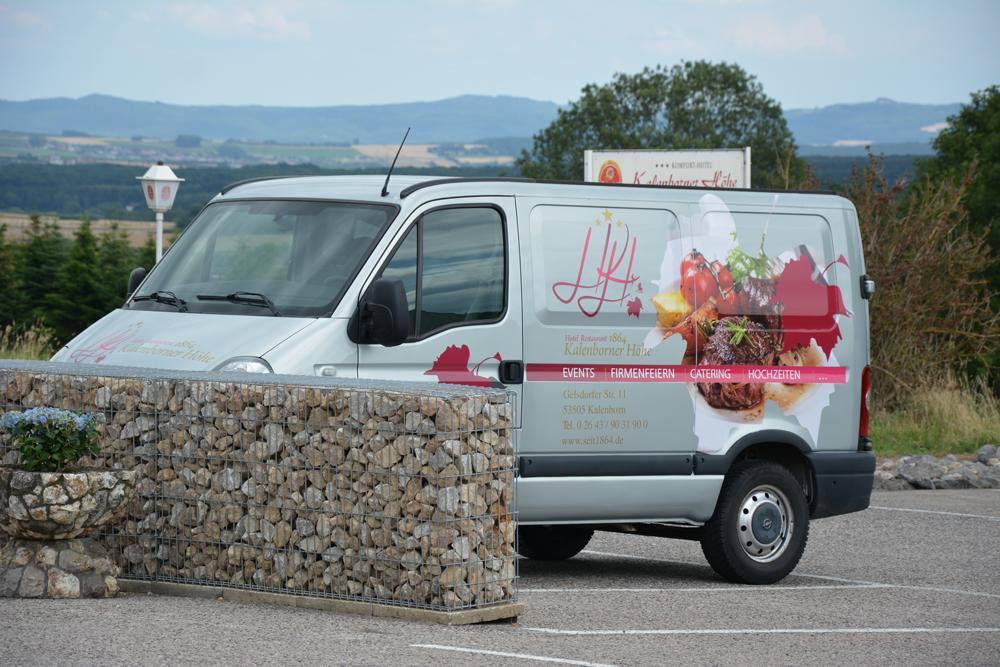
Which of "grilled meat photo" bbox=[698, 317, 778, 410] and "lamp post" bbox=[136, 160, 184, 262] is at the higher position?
"lamp post" bbox=[136, 160, 184, 262]

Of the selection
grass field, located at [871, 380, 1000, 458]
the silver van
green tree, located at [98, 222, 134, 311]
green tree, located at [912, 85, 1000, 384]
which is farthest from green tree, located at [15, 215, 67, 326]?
the silver van

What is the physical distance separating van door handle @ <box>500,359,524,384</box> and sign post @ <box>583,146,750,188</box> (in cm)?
1447

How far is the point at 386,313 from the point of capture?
858 centimetres

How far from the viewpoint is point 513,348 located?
9.19 metres

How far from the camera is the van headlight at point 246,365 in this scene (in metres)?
8.56

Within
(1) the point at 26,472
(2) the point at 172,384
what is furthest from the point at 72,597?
(2) the point at 172,384

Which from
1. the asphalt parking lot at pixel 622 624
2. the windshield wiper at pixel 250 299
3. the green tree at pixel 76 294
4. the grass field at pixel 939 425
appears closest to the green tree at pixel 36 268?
the green tree at pixel 76 294

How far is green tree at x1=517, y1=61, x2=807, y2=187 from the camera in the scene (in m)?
81.3

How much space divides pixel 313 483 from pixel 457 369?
50.4 inches

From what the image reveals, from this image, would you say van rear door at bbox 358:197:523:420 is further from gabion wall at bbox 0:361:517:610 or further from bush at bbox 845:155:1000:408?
bush at bbox 845:155:1000:408

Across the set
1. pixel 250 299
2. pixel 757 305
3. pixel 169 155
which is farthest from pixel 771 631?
pixel 169 155

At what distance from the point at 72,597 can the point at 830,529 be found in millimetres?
7515

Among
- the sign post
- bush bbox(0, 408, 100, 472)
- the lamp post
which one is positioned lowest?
bush bbox(0, 408, 100, 472)

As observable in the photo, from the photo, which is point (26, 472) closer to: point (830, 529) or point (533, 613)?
point (533, 613)
